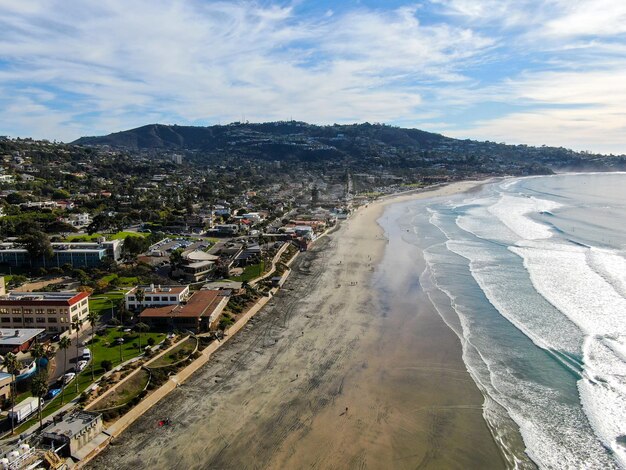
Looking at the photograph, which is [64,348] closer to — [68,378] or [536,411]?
[68,378]

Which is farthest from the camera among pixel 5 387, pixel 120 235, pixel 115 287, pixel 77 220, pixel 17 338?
pixel 77 220

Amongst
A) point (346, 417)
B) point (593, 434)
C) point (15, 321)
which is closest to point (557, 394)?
point (593, 434)

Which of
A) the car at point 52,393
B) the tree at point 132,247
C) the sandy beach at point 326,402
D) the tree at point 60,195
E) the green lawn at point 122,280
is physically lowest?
the sandy beach at point 326,402

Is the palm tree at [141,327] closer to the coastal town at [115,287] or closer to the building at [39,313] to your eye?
the coastal town at [115,287]

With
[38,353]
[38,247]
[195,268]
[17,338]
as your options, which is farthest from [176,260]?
[38,353]

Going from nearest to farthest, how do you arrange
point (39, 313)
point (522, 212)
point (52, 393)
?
point (52, 393), point (39, 313), point (522, 212)

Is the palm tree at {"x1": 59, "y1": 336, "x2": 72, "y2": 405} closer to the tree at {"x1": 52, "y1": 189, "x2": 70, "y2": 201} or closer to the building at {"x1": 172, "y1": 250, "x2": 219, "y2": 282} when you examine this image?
the building at {"x1": 172, "y1": 250, "x2": 219, "y2": 282}

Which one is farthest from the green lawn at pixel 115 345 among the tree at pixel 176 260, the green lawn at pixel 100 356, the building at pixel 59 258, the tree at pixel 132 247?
the tree at pixel 132 247
